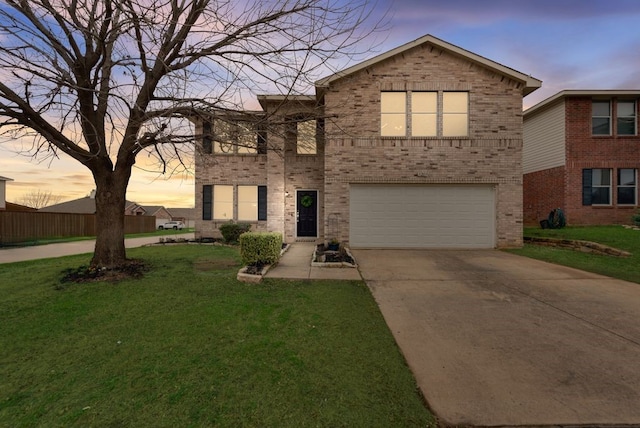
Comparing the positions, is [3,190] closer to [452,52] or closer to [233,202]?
[233,202]

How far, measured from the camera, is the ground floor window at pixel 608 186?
597 inches

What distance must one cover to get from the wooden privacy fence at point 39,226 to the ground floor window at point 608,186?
2931 cm

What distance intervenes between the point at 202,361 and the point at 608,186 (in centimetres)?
1998

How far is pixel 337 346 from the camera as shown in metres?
3.58

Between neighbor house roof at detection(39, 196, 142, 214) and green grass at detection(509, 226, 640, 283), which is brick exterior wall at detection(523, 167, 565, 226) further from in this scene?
neighbor house roof at detection(39, 196, 142, 214)

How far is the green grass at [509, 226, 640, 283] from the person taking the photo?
7.57m

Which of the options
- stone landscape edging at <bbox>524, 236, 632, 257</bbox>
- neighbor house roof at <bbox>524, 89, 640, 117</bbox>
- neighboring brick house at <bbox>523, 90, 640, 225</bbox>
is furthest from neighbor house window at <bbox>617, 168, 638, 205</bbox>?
stone landscape edging at <bbox>524, 236, 632, 257</bbox>

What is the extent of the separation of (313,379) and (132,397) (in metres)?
1.58

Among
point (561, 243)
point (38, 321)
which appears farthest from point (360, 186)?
point (38, 321)

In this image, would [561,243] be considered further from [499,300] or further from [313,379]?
[313,379]

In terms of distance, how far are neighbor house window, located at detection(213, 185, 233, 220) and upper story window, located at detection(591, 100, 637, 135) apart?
18489 millimetres

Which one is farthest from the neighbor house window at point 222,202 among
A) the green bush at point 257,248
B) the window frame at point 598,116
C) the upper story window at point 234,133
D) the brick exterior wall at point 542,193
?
the window frame at point 598,116

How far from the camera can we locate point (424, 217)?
1168 cm

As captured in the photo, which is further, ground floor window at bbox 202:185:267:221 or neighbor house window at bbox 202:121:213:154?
ground floor window at bbox 202:185:267:221
